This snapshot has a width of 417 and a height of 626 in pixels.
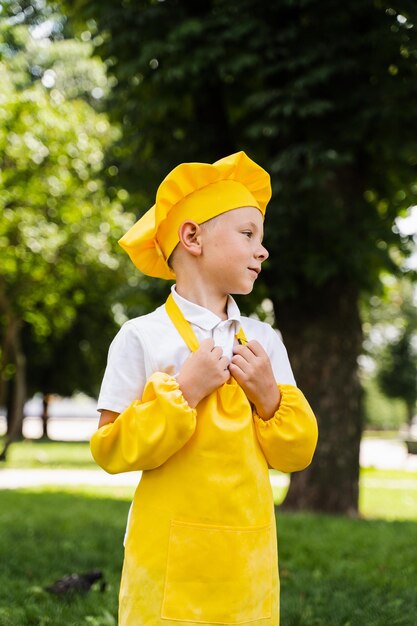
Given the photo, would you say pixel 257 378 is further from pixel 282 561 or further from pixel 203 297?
pixel 282 561

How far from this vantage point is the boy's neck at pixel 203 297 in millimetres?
2924

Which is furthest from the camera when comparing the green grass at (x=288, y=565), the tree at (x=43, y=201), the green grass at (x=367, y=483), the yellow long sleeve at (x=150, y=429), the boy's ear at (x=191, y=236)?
the tree at (x=43, y=201)

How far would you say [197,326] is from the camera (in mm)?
2883

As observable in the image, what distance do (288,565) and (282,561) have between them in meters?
0.29

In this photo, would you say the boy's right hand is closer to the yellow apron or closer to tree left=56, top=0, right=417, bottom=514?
the yellow apron

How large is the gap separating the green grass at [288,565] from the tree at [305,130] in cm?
175

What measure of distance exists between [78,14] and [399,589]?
6502mm

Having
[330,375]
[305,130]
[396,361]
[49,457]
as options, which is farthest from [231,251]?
[396,361]

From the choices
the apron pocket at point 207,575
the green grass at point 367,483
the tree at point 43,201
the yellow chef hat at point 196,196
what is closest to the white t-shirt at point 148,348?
the yellow chef hat at point 196,196

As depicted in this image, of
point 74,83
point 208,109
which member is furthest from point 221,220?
point 74,83

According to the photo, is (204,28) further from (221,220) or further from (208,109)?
(221,220)

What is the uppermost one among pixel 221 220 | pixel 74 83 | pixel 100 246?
pixel 74 83

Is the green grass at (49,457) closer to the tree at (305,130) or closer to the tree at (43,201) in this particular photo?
the tree at (43,201)

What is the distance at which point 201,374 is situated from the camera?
268cm
